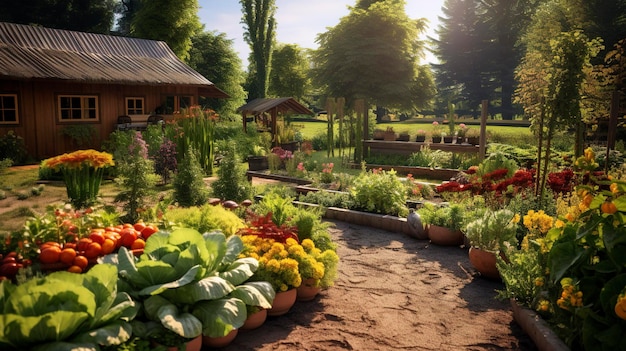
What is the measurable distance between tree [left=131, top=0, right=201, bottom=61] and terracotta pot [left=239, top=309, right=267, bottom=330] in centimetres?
2869

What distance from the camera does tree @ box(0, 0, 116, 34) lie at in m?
30.5

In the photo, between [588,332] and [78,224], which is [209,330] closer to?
[78,224]

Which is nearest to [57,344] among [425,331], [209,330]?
[209,330]

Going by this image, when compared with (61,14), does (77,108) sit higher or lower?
lower

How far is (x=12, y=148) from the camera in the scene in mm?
14945

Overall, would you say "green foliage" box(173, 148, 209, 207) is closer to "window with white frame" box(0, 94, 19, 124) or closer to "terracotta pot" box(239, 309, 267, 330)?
"terracotta pot" box(239, 309, 267, 330)

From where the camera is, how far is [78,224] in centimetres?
450

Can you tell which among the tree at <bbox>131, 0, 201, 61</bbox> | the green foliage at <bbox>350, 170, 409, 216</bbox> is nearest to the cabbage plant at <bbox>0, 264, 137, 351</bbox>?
the green foliage at <bbox>350, 170, 409, 216</bbox>

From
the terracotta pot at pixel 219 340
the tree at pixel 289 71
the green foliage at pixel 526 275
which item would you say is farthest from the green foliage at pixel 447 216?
the tree at pixel 289 71

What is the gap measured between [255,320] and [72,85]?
1603cm

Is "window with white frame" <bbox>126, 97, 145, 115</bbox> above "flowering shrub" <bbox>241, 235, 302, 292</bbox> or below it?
above

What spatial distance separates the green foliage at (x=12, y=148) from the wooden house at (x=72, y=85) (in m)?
0.52

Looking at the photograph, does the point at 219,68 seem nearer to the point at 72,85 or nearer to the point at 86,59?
the point at 86,59

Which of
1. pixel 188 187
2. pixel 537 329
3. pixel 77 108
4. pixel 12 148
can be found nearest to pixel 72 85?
pixel 77 108
